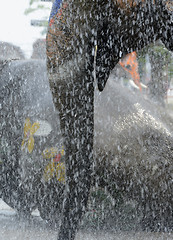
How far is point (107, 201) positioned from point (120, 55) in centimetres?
162

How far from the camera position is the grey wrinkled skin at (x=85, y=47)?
220cm

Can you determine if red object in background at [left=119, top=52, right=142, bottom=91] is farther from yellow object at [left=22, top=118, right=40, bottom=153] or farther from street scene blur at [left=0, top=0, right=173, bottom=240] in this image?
yellow object at [left=22, top=118, right=40, bottom=153]

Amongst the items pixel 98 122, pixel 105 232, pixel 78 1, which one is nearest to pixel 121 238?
pixel 105 232

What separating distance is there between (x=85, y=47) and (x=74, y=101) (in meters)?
0.27

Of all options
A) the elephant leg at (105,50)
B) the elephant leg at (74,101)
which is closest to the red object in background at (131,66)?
the elephant leg at (105,50)

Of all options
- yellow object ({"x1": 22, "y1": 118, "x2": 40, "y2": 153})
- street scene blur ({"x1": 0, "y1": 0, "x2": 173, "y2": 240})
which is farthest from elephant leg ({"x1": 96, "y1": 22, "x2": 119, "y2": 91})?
yellow object ({"x1": 22, "y1": 118, "x2": 40, "y2": 153})

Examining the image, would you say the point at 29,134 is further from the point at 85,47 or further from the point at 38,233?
the point at 85,47

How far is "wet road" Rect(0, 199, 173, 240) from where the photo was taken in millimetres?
3373

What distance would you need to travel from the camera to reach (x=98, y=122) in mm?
3502

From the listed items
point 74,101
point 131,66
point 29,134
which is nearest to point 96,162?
point 29,134

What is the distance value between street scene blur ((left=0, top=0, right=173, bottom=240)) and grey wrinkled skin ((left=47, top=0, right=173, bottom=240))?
2.84 ft

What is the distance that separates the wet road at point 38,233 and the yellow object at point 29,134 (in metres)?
0.66

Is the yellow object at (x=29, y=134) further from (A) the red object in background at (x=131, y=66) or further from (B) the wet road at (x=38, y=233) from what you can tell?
(A) the red object in background at (x=131, y=66)

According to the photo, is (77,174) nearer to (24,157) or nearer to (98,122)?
(98,122)
